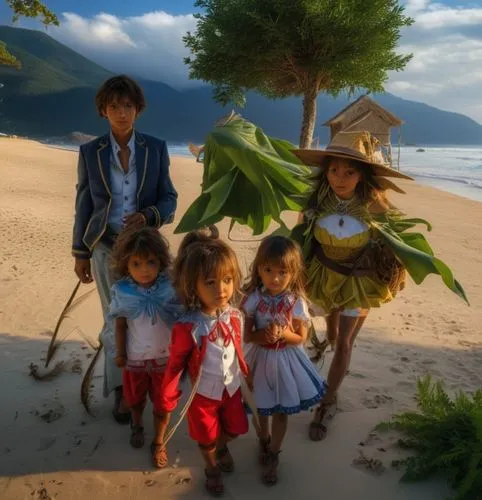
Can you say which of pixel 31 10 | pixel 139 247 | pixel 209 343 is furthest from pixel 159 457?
pixel 31 10

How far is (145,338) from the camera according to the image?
284 cm

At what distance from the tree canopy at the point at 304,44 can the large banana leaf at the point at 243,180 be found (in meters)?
5.82

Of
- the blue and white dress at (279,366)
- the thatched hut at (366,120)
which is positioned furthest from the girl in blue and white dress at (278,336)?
the thatched hut at (366,120)

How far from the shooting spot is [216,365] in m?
2.52

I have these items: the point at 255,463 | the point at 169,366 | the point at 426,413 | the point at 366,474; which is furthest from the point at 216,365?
the point at 426,413

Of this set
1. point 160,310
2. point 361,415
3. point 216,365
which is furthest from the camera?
point 361,415

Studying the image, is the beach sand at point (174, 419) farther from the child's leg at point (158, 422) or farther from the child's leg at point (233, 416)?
the child's leg at point (233, 416)

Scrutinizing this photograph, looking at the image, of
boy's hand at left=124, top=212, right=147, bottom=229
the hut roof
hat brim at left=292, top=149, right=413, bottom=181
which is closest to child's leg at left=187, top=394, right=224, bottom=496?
boy's hand at left=124, top=212, right=147, bottom=229

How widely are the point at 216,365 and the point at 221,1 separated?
335 inches

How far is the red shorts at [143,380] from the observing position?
290 centimetres

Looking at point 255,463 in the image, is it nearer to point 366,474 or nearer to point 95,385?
point 366,474

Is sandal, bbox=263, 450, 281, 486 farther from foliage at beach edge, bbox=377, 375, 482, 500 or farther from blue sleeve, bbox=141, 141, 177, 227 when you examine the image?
blue sleeve, bbox=141, 141, 177, 227

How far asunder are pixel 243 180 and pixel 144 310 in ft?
2.96

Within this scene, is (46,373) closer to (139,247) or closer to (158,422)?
(158,422)
